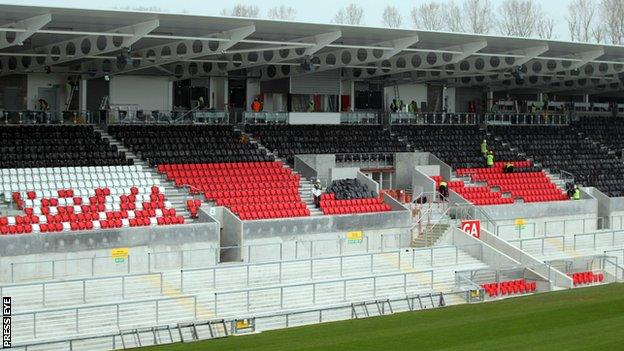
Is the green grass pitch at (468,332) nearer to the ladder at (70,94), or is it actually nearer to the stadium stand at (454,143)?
the stadium stand at (454,143)

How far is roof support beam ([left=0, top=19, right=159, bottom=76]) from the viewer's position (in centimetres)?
3431

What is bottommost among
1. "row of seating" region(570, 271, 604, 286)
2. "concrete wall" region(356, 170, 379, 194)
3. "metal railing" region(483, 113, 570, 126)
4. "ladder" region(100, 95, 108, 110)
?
"row of seating" region(570, 271, 604, 286)

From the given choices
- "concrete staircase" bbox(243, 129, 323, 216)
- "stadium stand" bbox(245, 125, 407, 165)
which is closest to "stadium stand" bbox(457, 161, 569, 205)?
"stadium stand" bbox(245, 125, 407, 165)

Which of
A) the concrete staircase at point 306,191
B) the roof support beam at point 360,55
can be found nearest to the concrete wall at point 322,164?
the concrete staircase at point 306,191

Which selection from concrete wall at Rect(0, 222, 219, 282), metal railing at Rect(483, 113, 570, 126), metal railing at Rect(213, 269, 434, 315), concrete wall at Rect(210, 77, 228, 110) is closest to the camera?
metal railing at Rect(213, 269, 434, 315)

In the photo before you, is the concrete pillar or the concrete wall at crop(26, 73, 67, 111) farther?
the concrete pillar

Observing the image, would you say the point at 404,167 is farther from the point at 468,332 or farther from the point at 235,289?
the point at 468,332

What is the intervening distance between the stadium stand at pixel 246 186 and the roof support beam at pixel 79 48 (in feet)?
14.6

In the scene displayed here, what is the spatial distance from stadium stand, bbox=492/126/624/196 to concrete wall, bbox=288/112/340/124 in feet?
27.5

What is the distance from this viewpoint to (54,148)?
36375 millimetres

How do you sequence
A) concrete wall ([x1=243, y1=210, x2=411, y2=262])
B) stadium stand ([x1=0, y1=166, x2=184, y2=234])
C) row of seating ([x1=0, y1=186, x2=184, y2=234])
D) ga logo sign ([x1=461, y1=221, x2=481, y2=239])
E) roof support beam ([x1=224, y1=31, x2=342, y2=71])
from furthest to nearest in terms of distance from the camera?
roof support beam ([x1=224, y1=31, x2=342, y2=71])
ga logo sign ([x1=461, y1=221, x2=481, y2=239])
concrete wall ([x1=243, y1=210, x2=411, y2=262])
stadium stand ([x1=0, y1=166, x2=184, y2=234])
row of seating ([x1=0, y1=186, x2=184, y2=234])

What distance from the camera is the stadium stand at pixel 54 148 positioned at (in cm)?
3525

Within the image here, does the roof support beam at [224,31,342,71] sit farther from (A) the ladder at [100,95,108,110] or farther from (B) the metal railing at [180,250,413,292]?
(B) the metal railing at [180,250,413,292]

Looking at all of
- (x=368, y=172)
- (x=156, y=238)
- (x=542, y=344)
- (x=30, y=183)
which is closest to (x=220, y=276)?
(x=156, y=238)
